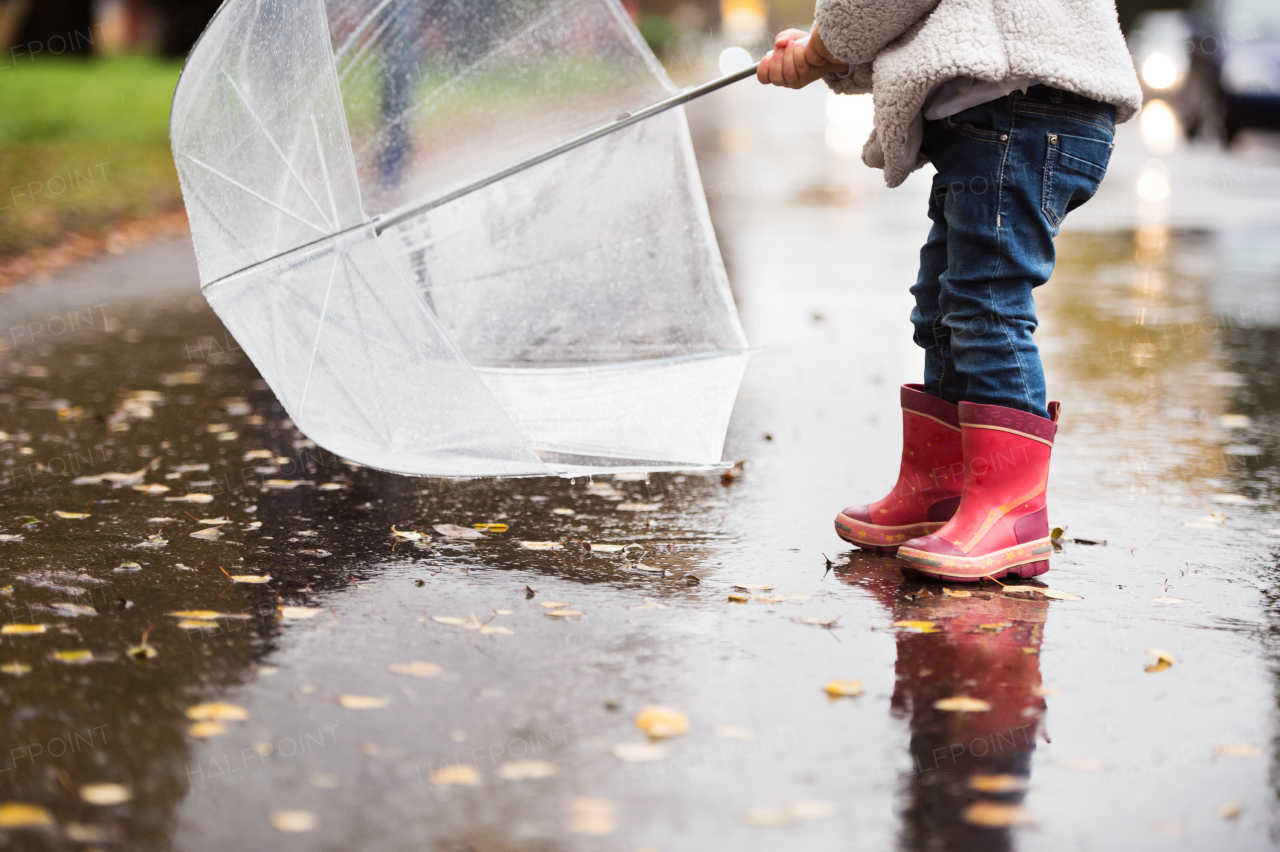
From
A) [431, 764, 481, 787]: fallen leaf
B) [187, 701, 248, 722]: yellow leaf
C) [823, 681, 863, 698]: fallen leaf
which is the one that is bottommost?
[431, 764, 481, 787]: fallen leaf

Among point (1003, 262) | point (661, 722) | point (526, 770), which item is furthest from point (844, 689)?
point (1003, 262)

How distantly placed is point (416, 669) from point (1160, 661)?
162cm

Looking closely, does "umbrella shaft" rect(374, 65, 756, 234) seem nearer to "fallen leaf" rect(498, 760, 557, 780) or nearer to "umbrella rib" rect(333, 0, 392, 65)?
"umbrella rib" rect(333, 0, 392, 65)

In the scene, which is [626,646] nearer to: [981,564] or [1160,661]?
[981,564]

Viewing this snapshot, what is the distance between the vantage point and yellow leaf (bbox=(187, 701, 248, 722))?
2695 mm

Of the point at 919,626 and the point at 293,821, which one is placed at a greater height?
the point at 919,626

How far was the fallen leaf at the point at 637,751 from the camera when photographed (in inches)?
100

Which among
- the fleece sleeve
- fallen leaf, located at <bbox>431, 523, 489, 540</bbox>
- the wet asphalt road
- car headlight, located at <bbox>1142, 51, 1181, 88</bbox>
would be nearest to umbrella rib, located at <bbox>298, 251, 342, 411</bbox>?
the wet asphalt road

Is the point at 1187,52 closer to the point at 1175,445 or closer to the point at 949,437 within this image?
the point at 1175,445

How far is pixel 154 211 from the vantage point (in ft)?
41.4

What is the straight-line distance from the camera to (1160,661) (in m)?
3.01

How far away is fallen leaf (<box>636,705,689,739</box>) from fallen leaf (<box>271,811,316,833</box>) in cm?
66

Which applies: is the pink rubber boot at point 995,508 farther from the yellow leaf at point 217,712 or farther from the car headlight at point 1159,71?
the car headlight at point 1159,71

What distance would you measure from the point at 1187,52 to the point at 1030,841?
815 inches
